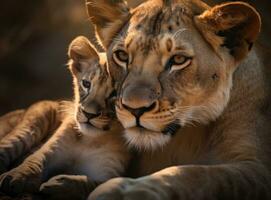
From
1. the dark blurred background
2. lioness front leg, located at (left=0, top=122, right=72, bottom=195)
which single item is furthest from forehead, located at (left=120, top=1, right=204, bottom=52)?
the dark blurred background

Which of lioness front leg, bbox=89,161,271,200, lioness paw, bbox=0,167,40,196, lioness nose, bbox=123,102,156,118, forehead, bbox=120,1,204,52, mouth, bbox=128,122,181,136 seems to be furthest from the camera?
lioness paw, bbox=0,167,40,196

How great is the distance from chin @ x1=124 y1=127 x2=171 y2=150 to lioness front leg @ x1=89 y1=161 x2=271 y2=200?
0.30 metres

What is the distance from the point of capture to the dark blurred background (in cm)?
647

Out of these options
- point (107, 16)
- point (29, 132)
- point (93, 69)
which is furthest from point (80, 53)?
point (29, 132)

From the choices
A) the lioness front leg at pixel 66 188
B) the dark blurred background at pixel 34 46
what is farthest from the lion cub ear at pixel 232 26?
the dark blurred background at pixel 34 46

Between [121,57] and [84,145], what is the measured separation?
710 millimetres

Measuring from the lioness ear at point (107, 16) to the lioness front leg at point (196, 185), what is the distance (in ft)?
3.57

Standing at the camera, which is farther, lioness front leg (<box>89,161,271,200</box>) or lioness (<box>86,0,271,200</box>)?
lioness (<box>86,0,271,200</box>)

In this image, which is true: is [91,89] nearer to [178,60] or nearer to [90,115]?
[90,115]

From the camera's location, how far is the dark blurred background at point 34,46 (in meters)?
6.47

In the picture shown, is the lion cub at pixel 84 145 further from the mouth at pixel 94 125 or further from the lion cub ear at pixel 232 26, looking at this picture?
the lion cub ear at pixel 232 26

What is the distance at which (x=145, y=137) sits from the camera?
358cm

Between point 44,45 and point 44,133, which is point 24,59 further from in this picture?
point 44,133

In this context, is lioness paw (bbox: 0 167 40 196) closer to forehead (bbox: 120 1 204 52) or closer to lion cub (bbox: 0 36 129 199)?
lion cub (bbox: 0 36 129 199)
